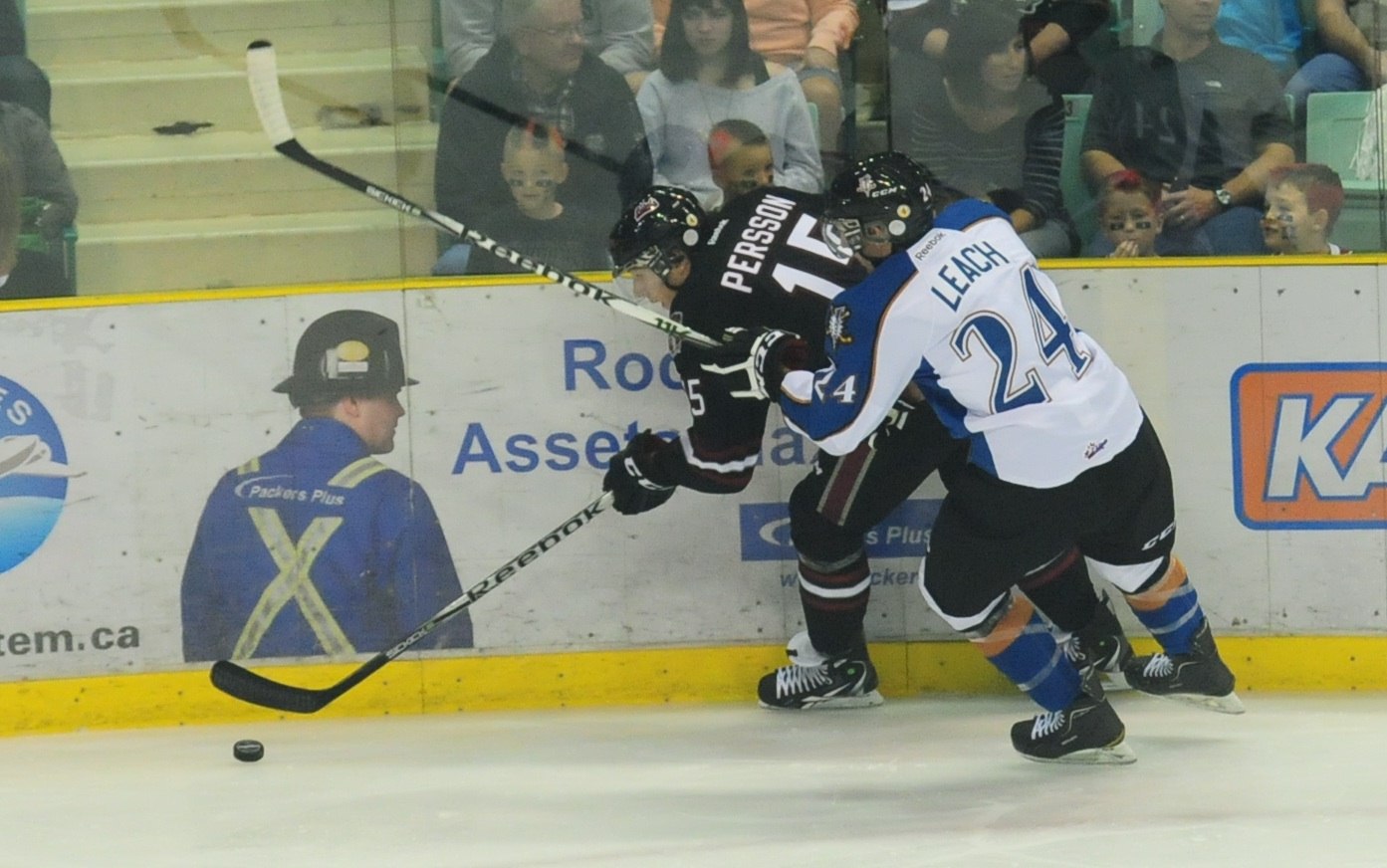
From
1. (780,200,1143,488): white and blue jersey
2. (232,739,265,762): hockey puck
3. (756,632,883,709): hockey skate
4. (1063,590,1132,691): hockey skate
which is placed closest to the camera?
(780,200,1143,488): white and blue jersey

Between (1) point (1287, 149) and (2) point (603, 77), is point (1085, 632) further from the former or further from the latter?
(2) point (603, 77)

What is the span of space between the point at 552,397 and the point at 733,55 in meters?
0.94

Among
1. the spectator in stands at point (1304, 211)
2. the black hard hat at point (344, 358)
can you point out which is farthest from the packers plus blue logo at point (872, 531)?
the spectator in stands at point (1304, 211)

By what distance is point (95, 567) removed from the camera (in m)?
4.30

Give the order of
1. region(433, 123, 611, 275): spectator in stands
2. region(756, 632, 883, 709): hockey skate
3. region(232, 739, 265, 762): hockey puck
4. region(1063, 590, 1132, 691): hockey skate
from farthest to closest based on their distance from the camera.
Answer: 1. region(433, 123, 611, 275): spectator in stands
2. region(756, 632, 883, 709): hockey skate
3. region(1063, 590, 1132, 691): hockey skate
4. region(232, 739, 265, 762): hockey puck

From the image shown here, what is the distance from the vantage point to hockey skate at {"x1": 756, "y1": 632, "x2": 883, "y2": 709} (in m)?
4.25

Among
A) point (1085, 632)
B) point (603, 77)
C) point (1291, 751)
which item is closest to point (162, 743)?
point (603, 77)

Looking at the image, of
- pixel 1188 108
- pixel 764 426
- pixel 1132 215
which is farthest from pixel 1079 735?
pixel 1188 108

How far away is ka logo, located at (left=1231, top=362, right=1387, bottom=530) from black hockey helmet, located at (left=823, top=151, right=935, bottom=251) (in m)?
1.15

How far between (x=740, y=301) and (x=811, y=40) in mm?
796

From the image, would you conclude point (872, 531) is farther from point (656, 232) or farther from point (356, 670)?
point (356, 670)

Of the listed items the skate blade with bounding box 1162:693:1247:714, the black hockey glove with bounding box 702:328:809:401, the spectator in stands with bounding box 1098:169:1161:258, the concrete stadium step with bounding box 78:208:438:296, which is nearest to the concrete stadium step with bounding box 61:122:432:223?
the concrete stadium step with bounding box 78:208:438:296

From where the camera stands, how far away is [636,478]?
159 inches

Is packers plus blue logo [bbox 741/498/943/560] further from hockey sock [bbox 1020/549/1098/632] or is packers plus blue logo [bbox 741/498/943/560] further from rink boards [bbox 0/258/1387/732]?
hockey sock [bbox 1020/549/1098/632]
